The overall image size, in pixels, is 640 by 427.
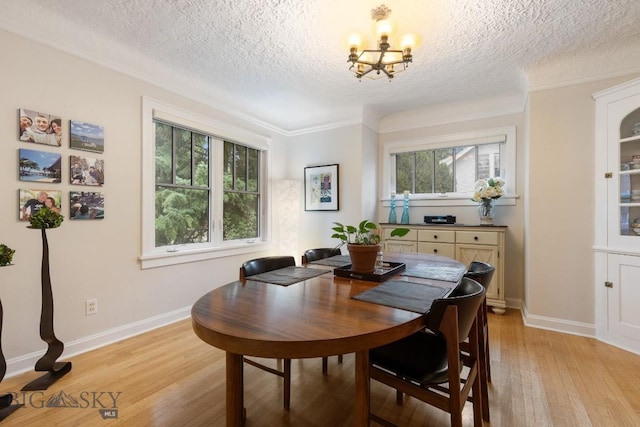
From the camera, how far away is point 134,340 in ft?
8.41

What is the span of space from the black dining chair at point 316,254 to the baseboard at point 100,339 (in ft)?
5.41

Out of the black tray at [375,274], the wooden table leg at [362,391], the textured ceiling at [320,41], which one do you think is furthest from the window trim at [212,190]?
the wooden table leg at [362,391]

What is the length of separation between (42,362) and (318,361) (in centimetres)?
187

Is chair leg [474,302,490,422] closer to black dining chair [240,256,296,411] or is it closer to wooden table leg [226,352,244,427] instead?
black dining chair [240,256,296,411]

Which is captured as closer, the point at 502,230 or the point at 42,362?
the point at 42,362

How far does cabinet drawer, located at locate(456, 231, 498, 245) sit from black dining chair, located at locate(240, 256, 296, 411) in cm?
225

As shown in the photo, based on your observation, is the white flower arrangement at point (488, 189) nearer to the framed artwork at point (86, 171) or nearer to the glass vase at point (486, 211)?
the glass vase at point (486, 211)

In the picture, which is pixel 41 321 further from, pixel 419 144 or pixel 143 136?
pixel 419 144

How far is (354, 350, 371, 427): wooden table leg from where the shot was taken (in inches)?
43.8

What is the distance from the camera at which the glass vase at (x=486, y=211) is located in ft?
11.3

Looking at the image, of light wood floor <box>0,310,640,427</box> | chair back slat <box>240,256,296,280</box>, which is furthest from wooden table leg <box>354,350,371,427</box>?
chair back slat <box>240,256,296,280</box>

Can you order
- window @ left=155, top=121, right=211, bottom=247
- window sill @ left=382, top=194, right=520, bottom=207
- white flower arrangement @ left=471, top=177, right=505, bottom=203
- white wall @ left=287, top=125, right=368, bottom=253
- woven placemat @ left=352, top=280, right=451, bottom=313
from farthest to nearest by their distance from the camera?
white wall @ left=287, top=125, right=368, bottom=253 → window sill @ left=382, top=194, right=520, bottom=207 → white flower arrangement @ left=471, top=177, right=505, bottom=203 → window @ left=155, top=121, right=211, bottom=247 → woven placemat @ left=352, top=280, right=451, bottom=313

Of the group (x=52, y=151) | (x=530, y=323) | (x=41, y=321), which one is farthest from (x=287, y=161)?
(x=530, y=323)

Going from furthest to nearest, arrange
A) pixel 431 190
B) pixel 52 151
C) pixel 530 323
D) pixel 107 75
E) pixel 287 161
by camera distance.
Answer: pixel 287 161 < pixel 431 190 < pixel 530 323 < pixel 107 75 < pixel 52 151
